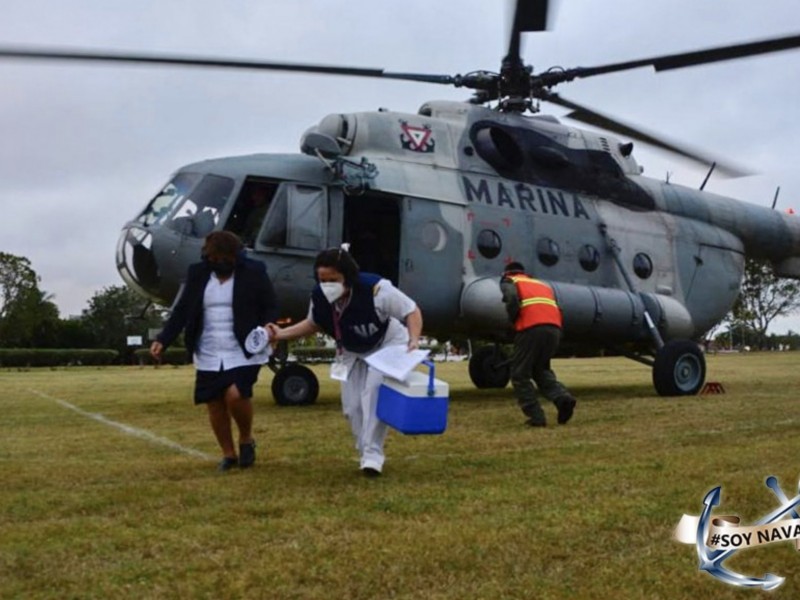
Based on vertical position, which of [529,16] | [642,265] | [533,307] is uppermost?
[529,16]

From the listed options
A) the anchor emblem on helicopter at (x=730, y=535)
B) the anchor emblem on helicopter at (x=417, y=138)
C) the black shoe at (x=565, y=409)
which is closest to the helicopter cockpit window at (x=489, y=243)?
the anchor emblem on helicopter at (x=417, y=138)

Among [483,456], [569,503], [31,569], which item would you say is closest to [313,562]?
[31,569]

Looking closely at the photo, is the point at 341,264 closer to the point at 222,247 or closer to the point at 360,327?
the point at 360,327

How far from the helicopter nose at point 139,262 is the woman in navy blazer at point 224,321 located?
13.5 ft

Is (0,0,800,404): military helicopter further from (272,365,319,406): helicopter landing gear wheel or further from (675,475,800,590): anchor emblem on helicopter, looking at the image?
(675,475,800,590): anchor emblem on helicopter

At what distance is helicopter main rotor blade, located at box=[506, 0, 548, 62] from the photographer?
8273 mm

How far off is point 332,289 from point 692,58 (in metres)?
5.29

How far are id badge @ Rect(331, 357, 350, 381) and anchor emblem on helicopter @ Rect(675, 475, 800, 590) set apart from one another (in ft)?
7.81

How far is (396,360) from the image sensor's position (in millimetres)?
5027

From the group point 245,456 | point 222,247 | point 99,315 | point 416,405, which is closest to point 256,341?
point 222,247

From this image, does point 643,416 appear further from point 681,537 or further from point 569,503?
point 681,537

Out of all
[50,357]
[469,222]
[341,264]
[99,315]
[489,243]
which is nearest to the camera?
[341,264]

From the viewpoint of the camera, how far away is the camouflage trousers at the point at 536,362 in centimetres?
775

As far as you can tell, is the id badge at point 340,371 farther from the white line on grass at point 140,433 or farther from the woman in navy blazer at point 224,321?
the white line on grass at point 140,433
